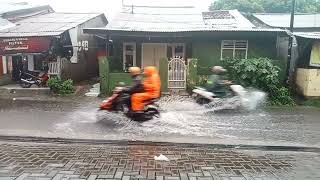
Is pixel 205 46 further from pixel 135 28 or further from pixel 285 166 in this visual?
pixel 285 166

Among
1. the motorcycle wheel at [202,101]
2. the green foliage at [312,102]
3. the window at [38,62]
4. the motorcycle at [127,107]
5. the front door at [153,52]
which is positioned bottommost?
the green foliage at [312,102]

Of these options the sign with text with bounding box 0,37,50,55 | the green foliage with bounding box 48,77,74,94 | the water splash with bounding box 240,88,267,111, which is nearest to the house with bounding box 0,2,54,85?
the sign with text with bounding box 0,37,50,55

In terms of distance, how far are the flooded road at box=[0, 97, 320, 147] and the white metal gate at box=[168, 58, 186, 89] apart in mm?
2820

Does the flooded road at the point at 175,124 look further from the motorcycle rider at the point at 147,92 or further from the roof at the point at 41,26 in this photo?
the roof at the point at 41,26

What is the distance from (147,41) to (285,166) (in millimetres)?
13614

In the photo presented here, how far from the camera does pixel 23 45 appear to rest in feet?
48.5

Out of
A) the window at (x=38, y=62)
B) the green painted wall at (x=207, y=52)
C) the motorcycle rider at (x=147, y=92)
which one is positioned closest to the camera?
the motorcycle rider at (x=147, y=92)

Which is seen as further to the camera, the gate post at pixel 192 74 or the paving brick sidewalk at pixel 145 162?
the gate post at pixel 192 74

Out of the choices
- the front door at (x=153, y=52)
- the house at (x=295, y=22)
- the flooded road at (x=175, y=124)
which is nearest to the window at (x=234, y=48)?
the house at (x=295, y=22)

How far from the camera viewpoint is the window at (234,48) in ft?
55.7

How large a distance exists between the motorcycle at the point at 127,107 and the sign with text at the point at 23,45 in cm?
694

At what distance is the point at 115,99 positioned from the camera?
9.31 m

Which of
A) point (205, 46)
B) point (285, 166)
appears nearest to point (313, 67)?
point (205, 46)

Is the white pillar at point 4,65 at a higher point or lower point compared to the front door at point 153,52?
lower
